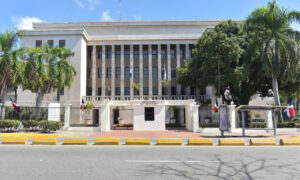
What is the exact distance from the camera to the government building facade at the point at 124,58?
103 ft

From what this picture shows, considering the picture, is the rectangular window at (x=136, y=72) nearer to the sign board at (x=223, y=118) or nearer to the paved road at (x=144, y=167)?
the sign board at (x=223, y=118)

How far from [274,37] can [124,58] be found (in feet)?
72.6

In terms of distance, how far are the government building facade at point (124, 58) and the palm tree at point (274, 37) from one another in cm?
1190

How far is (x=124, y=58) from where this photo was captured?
3500cm

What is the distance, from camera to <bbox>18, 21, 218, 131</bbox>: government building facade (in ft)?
103

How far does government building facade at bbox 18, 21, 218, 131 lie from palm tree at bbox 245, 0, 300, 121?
1190 centimetres

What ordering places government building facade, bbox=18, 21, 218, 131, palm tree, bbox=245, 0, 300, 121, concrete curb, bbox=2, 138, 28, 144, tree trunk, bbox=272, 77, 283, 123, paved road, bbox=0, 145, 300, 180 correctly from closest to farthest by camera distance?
paved road, bbox=0, 145, 300, 180
concrete curb, bbox=2, 138, 28, 144
palm tree, bbox=245, 0, 300, 121
tree trunk, bbox=272, 77, 283, 123
government building facade, bbox=18, 21, 218, 131

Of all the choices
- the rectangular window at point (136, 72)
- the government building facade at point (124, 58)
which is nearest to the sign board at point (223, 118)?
the government building facade at point (124, 58)

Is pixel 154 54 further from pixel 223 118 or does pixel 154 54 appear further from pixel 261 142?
pixel 261 142

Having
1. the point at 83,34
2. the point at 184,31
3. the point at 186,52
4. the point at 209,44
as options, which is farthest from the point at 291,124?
the point at 83,34

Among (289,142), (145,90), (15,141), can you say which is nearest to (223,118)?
(289,142)

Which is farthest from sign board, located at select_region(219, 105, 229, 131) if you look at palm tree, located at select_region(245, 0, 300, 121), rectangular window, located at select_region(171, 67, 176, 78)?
rectangular window, located at select_region(171, 67, 176, 78)

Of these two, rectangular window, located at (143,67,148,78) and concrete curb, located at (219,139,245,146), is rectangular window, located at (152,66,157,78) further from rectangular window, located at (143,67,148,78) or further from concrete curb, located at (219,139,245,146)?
concrete curb, located at (219,139,245,146)

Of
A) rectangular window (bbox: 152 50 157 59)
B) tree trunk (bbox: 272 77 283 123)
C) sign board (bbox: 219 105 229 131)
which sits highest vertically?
rectangular window (bbox: 152 50 157 59)
